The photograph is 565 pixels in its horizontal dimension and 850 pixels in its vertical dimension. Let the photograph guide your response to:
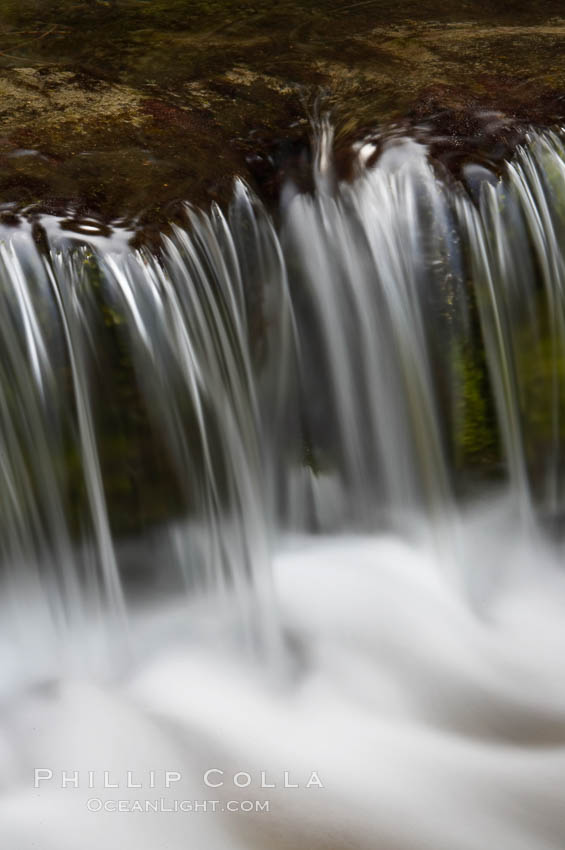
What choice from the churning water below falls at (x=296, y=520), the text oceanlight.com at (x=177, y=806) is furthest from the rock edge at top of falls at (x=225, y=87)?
the text oceanlight.com at (x=177, y=806)

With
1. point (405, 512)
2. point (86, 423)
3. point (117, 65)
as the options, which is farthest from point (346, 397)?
point (117, 65)

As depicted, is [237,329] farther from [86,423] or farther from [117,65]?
[117,65]

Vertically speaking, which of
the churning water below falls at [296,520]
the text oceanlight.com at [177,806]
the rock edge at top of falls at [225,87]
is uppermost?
the rock edge at top of falls at [225,87]

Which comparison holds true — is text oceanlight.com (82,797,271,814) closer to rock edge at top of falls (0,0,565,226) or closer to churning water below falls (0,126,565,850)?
churning water below falls (0,126,565,850)

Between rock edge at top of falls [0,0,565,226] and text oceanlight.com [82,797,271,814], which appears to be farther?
rock edge at top of falls [0,0,565,226]

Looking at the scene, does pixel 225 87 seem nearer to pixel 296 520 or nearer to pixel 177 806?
pixel 296 520

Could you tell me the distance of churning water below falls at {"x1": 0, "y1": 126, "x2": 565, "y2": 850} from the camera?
2.45 m

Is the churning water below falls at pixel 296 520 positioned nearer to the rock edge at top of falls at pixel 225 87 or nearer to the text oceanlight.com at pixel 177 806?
the text oceanlight.com at pixel 177 806

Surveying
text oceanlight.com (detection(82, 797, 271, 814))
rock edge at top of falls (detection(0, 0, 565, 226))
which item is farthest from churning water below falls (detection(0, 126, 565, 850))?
rock edge at top of falls (detection(0, 0, 565, 226))

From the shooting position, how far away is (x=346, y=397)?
126 inches

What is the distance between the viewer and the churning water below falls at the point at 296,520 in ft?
8.03

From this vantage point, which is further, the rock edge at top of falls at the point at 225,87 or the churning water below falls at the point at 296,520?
the rock edge at top of falls at the point at 225,87

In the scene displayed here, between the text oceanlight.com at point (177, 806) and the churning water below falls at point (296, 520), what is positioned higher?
the churning water below falls at point (296, 520)

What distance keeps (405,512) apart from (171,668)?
2.88 feet
